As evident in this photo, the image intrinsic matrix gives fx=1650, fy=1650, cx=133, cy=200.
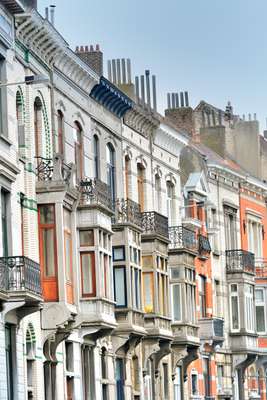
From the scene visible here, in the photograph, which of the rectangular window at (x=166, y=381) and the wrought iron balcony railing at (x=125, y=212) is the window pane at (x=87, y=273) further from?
the rectangular window at (x=166, y=381)

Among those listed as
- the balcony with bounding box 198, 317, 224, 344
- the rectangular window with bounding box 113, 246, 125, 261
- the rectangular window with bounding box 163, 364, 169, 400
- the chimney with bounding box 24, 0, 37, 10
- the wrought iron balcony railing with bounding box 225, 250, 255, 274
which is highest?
the chimney with bounding box 24, 0, 37, 10

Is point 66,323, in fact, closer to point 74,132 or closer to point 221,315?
point 74,132

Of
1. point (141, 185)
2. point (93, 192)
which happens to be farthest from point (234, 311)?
point (93, 192)

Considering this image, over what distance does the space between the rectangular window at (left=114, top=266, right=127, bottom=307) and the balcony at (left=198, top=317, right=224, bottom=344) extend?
11.9 meters

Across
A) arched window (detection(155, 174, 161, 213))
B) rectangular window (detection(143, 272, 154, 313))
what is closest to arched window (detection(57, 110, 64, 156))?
rectangular window (detection(143, 272, 154, 313))

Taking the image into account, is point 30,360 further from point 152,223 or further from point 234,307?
point 234,307

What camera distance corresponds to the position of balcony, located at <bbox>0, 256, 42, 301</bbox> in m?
39.8

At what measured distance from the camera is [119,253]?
179ft

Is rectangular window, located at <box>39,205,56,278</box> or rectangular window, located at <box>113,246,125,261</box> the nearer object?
rectangular window, located at <box>39,205,56,278</box>

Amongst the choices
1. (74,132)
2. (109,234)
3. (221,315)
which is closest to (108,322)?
(109,234)

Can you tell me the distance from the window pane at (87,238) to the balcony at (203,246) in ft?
56.3

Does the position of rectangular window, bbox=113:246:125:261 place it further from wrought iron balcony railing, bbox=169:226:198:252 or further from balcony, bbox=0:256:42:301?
balcony, bbox=0:256:42:301

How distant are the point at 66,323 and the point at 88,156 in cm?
879

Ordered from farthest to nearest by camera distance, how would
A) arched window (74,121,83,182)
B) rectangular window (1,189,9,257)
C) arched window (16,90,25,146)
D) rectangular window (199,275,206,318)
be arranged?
rectangular window (199,275,206,318) < arched window (74,121,83,182) < arched window (16,90,25,146) < rectangular window (1,189,9,257)
